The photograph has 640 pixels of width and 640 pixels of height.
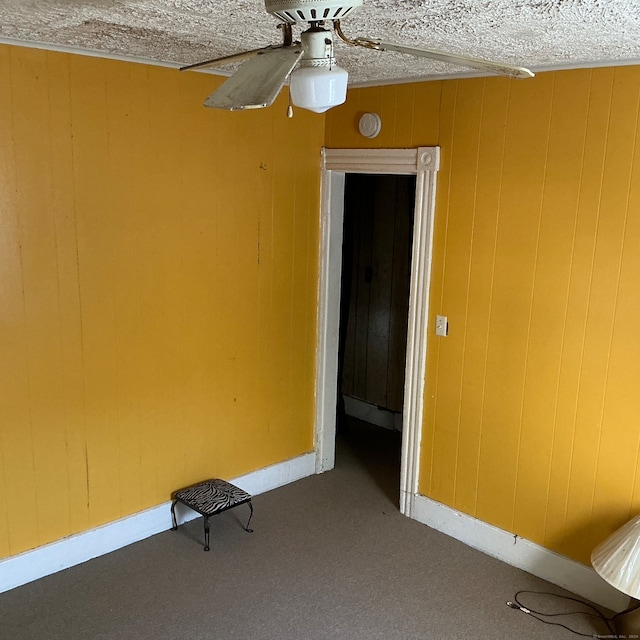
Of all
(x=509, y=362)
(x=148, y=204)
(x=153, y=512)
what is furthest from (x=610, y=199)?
(x=153, y=512)

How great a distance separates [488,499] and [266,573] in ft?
3.76

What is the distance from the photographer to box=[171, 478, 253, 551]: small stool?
10.9ft

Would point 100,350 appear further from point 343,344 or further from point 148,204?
point 343,344

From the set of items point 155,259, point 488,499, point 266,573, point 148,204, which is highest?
point 148,204

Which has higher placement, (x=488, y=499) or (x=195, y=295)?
(x=195, y=295)

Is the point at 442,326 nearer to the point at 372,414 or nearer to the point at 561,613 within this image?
the point at 561,613

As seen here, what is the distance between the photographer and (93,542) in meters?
3.23

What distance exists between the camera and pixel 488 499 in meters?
3.38

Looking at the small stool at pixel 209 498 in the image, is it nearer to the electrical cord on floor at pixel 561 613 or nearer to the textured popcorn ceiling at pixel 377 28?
the electrical cord on floor at pixel 561 613

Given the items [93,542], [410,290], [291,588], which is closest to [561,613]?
[291,588]

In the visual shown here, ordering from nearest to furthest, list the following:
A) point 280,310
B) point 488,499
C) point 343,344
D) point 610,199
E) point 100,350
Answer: point 610,199, point 100,350, point 488,499, point 280,310, point 343,344

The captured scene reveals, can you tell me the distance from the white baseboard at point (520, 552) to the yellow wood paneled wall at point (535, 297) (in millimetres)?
49

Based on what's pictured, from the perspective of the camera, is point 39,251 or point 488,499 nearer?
point 39,251

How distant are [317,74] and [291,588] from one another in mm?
2335
